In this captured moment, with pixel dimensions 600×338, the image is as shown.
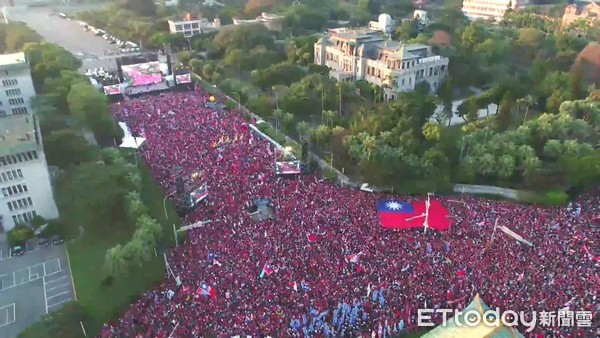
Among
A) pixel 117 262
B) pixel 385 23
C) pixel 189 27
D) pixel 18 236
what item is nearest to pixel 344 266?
pixel 117 262

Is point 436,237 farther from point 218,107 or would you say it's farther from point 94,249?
point 218,107

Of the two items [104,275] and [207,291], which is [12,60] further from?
[207,291]

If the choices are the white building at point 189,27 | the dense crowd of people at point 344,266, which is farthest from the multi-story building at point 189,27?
the dense crowd of people at point 344,266

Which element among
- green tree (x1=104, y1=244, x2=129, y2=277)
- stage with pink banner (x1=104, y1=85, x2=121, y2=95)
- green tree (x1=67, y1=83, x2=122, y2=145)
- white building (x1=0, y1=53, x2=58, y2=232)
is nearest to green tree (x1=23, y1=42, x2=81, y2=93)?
stage with pink banner (x1=104, y1=85, x2=121, y2=95)

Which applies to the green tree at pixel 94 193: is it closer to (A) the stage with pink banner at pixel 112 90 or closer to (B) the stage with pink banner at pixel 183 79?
(A) the stage with pink banner at pixel 112 90

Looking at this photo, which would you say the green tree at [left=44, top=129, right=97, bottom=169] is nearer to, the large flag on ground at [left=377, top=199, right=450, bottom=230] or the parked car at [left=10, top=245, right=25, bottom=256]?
the parked car at [left=10, top=245, right=25, bottom=256]

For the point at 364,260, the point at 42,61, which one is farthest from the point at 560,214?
the point at 42,61
